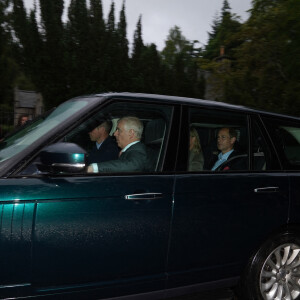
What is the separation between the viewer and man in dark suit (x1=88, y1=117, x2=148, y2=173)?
9.39 feet

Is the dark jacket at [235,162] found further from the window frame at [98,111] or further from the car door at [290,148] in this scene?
the window frame at [98,111]

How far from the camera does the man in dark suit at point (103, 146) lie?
9.87 ft

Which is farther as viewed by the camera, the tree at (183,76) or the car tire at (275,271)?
the tree at (183,76)

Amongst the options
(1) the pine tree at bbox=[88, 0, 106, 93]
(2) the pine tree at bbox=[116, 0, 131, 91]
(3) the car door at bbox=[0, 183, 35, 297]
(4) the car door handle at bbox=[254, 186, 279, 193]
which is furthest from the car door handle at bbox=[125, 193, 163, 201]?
(2) the pine tree at bbox=[116, 0, 131, 91]

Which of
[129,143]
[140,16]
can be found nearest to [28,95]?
[140,16]

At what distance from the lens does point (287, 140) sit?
143 inches

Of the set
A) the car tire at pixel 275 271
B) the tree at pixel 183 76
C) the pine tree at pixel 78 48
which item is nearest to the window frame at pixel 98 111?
the car tire at pixel 275 271

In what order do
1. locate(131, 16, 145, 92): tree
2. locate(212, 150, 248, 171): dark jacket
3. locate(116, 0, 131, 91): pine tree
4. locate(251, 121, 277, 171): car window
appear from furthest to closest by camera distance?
1. locate(131, 16, 145, 92): tree
2. locate(116, 0, 131, 91): pine tree
3. locate(251, 121, 277, 171): car window
4. locate(212, 150, 248, 171): dark jacket

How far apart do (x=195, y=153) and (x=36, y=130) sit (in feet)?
3.84

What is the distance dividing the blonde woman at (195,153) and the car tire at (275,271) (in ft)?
2.85

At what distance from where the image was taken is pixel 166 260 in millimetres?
2893

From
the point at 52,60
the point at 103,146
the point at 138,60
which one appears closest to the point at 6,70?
the point at 52,60

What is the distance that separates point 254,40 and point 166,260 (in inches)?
602

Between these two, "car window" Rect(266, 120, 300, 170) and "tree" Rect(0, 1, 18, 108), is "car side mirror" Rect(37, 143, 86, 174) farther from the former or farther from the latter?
"tree" Rect(0, 1, 18, 108)
